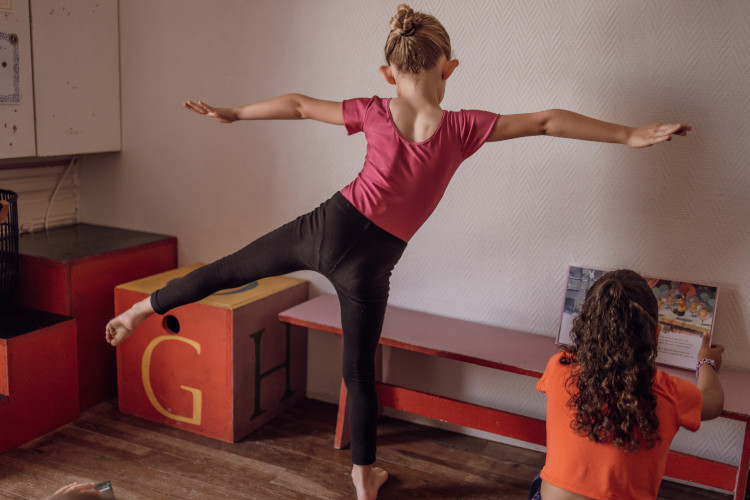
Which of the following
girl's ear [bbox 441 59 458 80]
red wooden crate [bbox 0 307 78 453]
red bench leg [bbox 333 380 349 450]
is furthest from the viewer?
red bench leg [bbox 333 380 349 450]

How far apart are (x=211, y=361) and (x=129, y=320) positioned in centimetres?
38

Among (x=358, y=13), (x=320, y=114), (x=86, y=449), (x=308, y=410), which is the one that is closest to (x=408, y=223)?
(x=320, y=114)

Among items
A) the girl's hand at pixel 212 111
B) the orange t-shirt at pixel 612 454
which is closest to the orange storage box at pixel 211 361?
the girl's hand at pixel 212 111

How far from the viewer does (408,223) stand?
6.33 ft

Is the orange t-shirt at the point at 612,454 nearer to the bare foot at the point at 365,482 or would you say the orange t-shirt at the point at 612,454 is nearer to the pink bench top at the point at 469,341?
the pink bench top at the point at 469,341

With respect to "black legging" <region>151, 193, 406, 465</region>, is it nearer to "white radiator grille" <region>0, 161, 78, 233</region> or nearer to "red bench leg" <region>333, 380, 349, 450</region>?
"red bench leg" <region>333, 380, 349, 450</region>

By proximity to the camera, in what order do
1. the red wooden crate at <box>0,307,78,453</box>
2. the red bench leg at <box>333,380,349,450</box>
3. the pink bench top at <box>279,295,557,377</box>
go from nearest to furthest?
the pink bench top at <box>279,295,557,377</box>, the red wooden crate at <box>0,307,78,453</box>, the red bench leg at <box>333,380,349,450</box>

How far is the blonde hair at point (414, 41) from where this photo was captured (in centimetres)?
181

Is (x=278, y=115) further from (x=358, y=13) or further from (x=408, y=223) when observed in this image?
(x=358, y=13)

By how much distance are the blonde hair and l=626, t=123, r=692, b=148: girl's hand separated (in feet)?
1.87

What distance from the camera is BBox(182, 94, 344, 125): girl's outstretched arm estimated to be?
6.54ft

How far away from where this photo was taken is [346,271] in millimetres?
1938

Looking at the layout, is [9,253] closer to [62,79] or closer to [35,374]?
[35,374]

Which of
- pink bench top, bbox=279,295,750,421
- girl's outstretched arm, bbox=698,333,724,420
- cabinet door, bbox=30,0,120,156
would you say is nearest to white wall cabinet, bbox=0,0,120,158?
cabinet door, bbox=30,0,120,156
